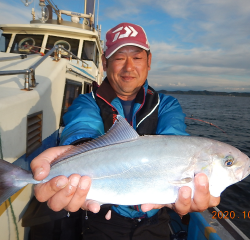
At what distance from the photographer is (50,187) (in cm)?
194

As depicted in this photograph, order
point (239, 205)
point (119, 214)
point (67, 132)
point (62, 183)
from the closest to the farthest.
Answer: point (62, 183) < point (67, 132) < point (119, 214) < point (239, 205)

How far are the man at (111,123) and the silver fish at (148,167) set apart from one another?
109 mm

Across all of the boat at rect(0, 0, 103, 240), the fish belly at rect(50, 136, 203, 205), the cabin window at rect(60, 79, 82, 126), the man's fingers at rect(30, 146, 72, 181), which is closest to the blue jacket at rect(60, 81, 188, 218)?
the man's fingers at rect(30, 146, 72, 181)

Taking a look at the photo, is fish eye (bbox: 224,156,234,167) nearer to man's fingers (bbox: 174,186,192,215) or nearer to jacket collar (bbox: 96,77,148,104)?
man's fingers (bbox: 174,186,192,215)

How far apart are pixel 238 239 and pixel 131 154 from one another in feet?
9.23

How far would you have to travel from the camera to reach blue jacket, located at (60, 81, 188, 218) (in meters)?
2.48

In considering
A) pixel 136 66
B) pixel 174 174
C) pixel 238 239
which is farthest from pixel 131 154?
pixel 238 239

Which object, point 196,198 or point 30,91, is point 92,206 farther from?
point 30,91

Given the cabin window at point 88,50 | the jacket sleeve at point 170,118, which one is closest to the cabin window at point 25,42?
→ the cabin window at point 88,50

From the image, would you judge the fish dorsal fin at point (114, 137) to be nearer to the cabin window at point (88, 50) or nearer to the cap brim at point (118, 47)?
the cap brim at point (118, 47)

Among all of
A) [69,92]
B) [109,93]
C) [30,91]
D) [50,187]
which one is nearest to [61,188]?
[50,187]

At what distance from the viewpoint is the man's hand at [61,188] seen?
192 centimetres

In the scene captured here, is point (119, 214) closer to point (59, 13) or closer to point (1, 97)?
point (1, 97)

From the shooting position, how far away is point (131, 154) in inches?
79.4
